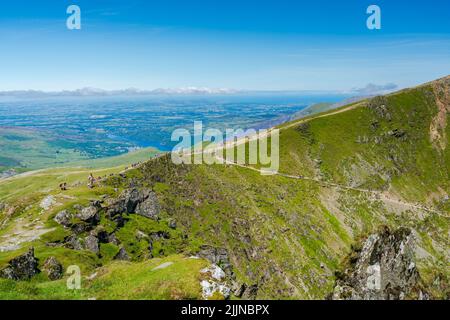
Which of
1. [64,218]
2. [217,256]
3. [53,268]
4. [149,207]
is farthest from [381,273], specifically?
[149,207]

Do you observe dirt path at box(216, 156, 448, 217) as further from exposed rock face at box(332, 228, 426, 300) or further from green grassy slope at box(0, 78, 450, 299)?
exposed rock face at box(332, 228, 426, 300)

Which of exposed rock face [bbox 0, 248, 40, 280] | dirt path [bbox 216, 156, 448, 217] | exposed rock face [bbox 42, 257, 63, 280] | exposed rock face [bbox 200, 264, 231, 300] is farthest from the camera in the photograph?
dirt path [bbox 216, 156, 448, 217]

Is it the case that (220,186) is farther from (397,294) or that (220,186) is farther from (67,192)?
(397,294)

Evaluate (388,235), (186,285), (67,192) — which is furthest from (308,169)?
(186,285)

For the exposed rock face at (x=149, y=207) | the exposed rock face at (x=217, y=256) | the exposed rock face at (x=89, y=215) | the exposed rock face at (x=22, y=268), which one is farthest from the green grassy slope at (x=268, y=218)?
the exposed rock face at (x=89, y=215)

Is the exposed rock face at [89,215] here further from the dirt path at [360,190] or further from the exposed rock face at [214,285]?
the dirt path at [360,190]

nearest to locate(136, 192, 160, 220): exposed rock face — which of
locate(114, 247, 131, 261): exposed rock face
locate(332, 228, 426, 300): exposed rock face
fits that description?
locate(114, 247, 131, 261): exposed rock face
